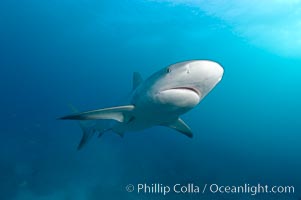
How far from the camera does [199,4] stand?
2423 centimetres

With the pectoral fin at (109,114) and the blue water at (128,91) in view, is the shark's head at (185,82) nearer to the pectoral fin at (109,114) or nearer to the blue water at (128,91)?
the pectoral fin at (109,114)

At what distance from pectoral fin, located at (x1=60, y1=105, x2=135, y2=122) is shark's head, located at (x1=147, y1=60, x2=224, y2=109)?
2.52ft

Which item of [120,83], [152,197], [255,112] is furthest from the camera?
[255,112]

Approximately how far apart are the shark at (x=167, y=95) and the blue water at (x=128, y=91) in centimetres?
892

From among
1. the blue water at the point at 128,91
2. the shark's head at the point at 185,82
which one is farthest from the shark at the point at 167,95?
the blue water at the point at 128,91

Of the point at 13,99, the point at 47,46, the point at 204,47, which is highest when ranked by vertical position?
the point at 47,46

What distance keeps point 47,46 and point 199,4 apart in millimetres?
27474

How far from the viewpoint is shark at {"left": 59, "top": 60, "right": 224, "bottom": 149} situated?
375 centimetres

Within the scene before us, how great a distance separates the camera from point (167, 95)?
170 inches

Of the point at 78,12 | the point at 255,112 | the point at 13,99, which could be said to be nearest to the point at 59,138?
the point at 13,99

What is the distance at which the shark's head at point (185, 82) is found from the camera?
3.69 meters

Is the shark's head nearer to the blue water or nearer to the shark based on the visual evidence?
the shark

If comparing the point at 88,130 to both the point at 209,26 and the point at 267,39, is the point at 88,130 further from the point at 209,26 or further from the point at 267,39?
the point at 267,39

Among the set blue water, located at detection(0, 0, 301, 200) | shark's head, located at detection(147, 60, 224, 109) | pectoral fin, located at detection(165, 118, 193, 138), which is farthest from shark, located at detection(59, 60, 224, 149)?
blue water, located at detection(0, 0, 301, 200)
